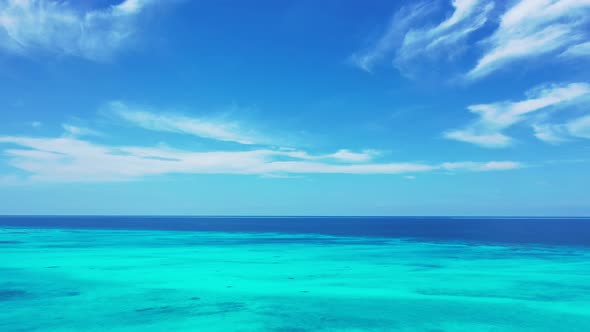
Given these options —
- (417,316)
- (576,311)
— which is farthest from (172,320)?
(576,311)

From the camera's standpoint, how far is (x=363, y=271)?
76.9 ft

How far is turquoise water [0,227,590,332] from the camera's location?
1338 cm

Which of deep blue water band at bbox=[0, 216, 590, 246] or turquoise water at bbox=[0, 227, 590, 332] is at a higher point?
deep blue water band at bbox=[0, 216, 590, 246]

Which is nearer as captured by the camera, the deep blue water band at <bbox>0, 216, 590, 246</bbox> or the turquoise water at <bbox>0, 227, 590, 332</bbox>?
the turquoise water at <bbox>0, 227, 590, 332</bbox>

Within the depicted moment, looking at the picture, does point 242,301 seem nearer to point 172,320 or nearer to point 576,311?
point 172,320

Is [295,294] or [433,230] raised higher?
[433,230]

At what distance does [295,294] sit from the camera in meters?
17.4

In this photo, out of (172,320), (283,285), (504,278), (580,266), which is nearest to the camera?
(172,320)

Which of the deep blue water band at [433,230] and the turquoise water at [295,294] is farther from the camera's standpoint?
the deep blue water band at [433,230]

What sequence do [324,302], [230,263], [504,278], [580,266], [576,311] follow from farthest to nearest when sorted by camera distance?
[230,263]
[580,266]
[504,278]
[324,302]
[576,311]

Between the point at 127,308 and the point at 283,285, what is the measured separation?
23.5 feet

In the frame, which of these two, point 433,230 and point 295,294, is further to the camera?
point 433,230

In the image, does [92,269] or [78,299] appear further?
[92,269]

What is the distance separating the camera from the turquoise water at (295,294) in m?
13.4
